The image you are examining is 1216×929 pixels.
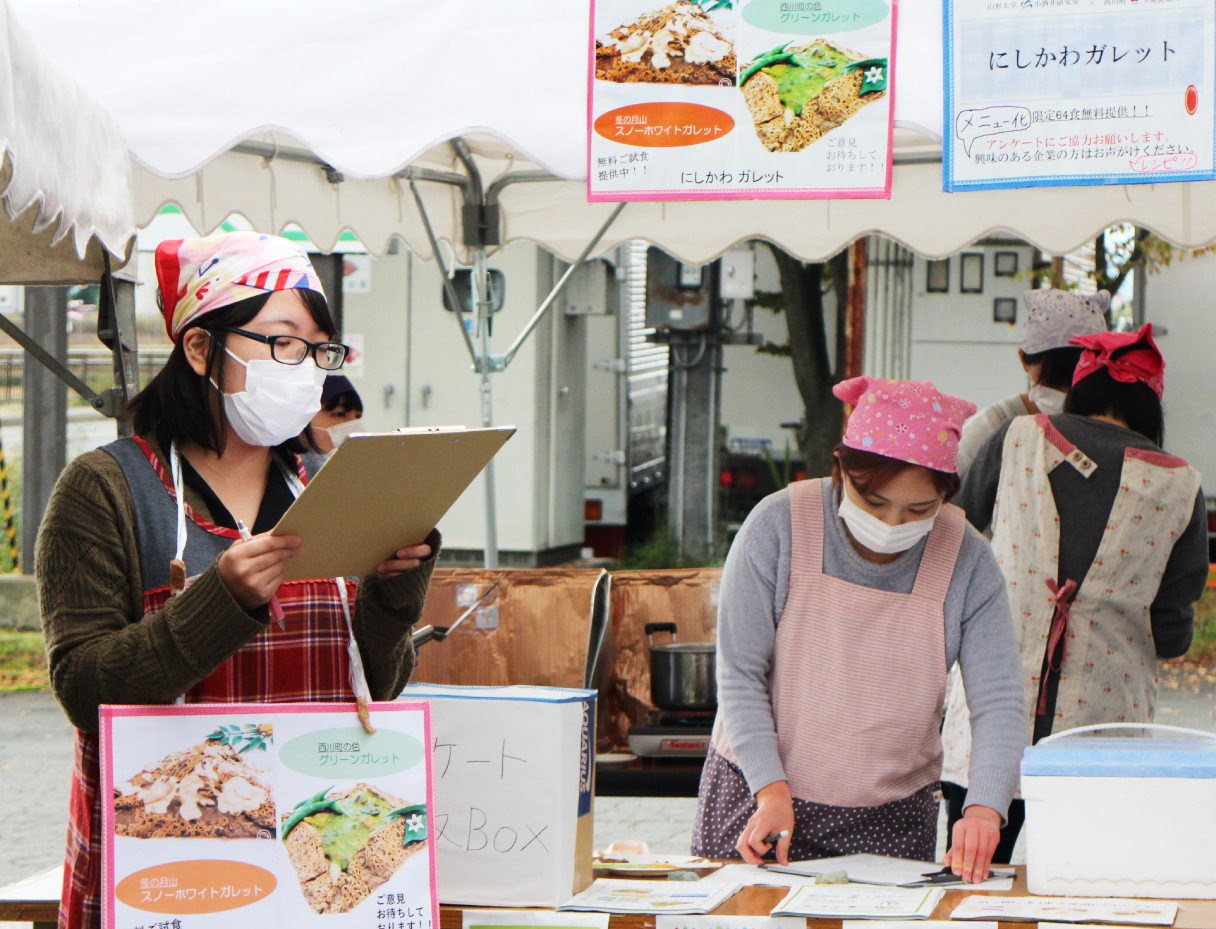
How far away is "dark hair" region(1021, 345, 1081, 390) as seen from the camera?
3500 millimetres

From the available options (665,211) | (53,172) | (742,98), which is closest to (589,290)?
(665,211)

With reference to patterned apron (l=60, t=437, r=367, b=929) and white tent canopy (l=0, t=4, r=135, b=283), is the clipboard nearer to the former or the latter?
patterned apron (l=60, t=437, r=367, b=929)

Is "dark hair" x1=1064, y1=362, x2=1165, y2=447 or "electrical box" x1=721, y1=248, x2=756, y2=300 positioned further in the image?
"electrical box" x1=721, y1=248, x2=756, y2=300

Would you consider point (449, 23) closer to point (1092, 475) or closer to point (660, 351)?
point (1092, 475)

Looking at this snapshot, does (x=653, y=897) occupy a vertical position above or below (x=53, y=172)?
below

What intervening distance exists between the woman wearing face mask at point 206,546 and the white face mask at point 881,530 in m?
0.88

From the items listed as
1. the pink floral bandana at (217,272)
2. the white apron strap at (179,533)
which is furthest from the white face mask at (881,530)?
the white apron strap at (179,533)

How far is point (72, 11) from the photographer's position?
2.79 metres

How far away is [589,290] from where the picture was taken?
9.23 meters

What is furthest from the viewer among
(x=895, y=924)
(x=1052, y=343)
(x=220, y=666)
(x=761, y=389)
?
(x=761, y=389)

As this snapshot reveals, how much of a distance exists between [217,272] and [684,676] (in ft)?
8.06

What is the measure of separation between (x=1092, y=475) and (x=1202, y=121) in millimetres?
936

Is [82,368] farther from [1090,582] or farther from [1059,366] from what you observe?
[1090,582]

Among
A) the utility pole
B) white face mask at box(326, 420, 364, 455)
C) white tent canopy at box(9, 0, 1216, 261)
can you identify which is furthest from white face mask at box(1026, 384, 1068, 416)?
the utility pole
